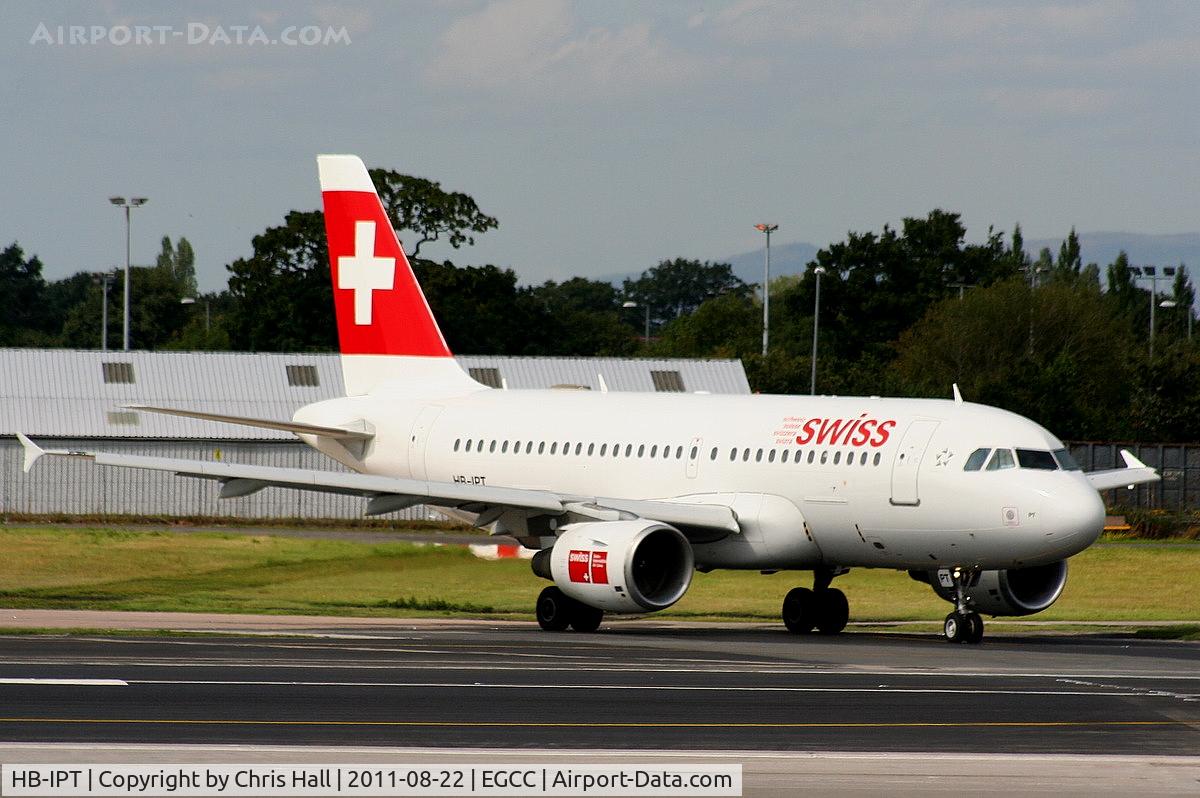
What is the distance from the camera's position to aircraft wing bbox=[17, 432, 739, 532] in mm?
30469

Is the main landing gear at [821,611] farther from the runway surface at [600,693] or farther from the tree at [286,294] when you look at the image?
the tree at [286,294]

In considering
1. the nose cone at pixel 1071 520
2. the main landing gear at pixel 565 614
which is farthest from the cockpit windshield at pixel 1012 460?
the main landing gear at pixel 565 614

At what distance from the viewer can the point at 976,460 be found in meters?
28.6

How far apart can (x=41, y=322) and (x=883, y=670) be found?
15523 centimetres

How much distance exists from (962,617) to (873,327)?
308ft

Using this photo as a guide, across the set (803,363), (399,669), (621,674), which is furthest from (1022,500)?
(803,363)

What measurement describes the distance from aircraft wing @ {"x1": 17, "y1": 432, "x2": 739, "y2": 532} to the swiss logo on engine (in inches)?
54.6

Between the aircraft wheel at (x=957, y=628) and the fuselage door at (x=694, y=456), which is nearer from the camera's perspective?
the aircraft wheel at (x=957, y=628)

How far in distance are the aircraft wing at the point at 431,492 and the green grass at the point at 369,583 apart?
174 inches

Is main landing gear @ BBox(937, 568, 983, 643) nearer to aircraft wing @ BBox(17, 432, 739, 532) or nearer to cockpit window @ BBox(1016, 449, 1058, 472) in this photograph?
cockpit window @ BBox(1016, 449, 1058, 472)

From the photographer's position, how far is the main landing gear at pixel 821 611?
31.8m

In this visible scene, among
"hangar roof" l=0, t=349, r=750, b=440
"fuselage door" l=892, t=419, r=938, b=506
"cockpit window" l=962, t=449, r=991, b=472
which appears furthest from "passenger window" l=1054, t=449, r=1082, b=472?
"hangar roof" l=0, t=349, r=750, b=440

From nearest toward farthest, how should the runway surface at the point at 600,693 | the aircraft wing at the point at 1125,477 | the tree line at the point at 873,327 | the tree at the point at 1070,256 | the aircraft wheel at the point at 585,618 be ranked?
the runway surface at the point at 600,693
the aircraft wheel at the point at 585,618
the aircraft wing at the point at 1125,477
the tree line at the point at 873,327
the tree at the point at 1070,256

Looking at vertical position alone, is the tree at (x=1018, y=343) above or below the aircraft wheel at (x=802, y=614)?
above
